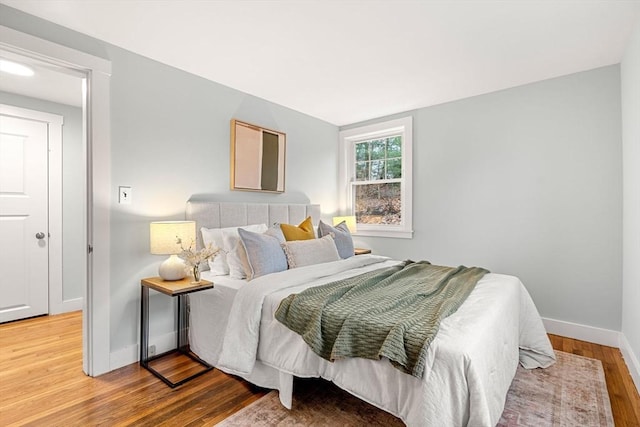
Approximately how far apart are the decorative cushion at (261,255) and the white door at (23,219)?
8.94ft

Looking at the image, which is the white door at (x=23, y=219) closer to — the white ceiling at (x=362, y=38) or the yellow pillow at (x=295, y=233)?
the white ceiling at (x=362, y=38)

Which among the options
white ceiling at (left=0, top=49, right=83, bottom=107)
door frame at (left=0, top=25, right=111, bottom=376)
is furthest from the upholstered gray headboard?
white ceiling at (left=0, top=49, right=83, bottom=107)

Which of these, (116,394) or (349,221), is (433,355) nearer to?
(116,394)

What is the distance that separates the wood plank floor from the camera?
1847mm

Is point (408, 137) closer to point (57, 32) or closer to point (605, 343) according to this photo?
point (605, 343)

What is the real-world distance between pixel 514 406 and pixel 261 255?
188cm

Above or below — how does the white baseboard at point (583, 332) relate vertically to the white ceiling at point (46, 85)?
below

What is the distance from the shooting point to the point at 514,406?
77.2 inches

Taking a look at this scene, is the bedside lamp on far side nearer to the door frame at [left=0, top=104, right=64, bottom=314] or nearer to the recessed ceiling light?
the recessed ceiling light

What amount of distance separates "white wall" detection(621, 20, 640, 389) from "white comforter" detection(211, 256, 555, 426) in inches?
24.4

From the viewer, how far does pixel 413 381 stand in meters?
1.42

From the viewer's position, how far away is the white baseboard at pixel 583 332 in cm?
285

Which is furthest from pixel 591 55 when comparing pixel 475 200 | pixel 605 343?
pixel 605 343

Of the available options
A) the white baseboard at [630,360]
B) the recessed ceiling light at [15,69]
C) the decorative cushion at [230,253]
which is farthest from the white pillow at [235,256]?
the white baseboard at [630,360]
